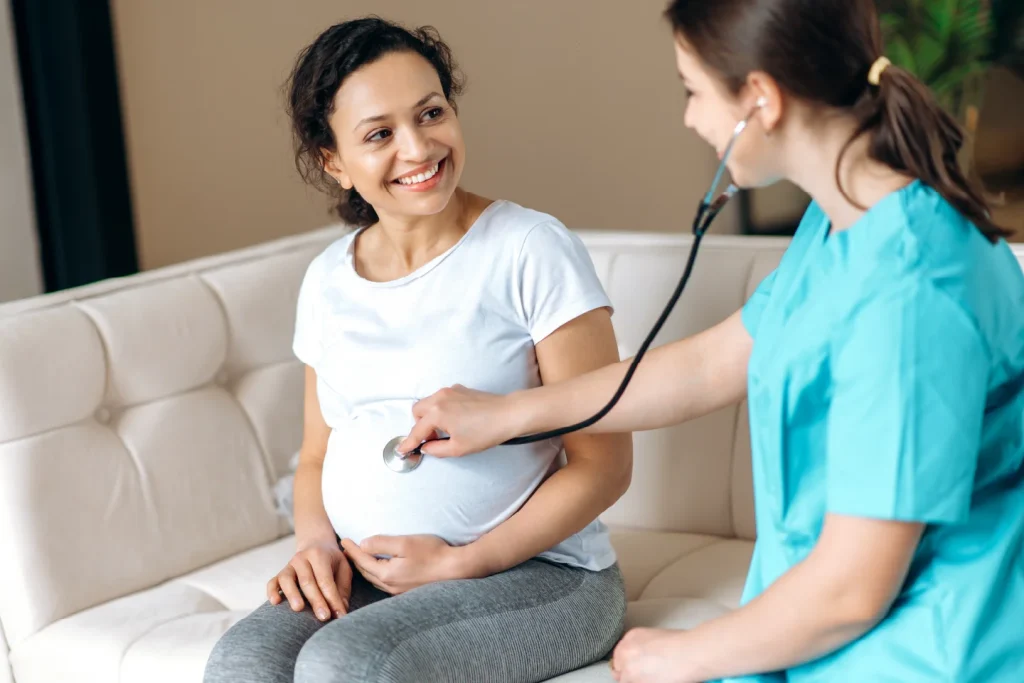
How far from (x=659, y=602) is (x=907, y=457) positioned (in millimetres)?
770

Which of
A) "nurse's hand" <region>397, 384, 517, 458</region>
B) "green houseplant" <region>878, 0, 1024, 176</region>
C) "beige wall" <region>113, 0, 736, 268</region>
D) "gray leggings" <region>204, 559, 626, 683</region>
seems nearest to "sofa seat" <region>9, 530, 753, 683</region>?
"gray leggings" <region>204, 559, 626, 683</region>

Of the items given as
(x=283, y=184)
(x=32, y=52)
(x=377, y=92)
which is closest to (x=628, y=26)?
(x=283, y=184)

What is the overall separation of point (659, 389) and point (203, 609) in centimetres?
88

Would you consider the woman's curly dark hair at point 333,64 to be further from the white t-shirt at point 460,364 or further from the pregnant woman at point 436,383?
the white t-shirt at point 460,364

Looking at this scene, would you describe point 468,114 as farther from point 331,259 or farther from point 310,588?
point 310,588

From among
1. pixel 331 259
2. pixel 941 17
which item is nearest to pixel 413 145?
pixel 331 259

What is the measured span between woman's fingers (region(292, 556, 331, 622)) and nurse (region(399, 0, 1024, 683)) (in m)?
0.50

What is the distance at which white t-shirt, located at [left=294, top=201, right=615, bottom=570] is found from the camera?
138 cm

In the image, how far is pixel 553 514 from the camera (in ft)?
4.45

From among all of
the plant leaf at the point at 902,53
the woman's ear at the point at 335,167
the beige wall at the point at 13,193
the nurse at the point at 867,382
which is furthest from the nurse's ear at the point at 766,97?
the plant leaf at the point at 902,53

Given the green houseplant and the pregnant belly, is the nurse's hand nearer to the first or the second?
the pregnant belly

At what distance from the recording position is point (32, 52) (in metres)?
2.74

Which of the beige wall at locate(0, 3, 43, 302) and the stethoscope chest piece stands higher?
the beige wall at locate(0, 3, 43, 302)

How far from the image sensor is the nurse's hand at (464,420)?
1.21 metres
